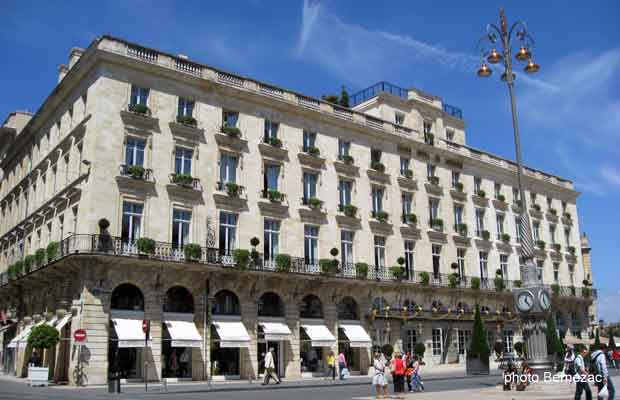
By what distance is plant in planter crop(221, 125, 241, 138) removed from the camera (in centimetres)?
3606

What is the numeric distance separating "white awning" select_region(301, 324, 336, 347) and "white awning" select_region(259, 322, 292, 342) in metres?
1.50

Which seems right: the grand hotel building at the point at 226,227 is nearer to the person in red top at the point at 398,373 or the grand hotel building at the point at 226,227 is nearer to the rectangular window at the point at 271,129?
the rectangular window at the point at 271,129

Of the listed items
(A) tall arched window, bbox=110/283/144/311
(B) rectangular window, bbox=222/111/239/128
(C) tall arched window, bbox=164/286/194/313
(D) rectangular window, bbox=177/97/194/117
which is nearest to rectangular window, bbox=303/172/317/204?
(B) rectangular window, bbox=222/111/239/128

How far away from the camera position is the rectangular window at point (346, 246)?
1592 inches

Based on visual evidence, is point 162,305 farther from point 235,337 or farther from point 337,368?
point 337,368

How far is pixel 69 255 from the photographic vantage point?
29.5 meters

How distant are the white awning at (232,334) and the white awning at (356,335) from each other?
7221 millimetres

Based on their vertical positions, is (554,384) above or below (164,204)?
below

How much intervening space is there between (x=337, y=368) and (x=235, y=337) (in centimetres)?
781

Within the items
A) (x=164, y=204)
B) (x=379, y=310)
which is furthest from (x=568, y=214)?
(x=164, y=204)

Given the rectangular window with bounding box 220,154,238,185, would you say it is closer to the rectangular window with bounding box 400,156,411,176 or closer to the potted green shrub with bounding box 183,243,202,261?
the potted green shrub with bounding box 183,243,202,261

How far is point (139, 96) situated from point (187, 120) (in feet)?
9.08

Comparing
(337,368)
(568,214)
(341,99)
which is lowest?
(337,368)

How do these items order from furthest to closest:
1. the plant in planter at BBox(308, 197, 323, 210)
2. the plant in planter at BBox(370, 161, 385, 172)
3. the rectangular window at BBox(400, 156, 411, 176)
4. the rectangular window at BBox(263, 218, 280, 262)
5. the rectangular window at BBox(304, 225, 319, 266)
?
the rectangular window at BBox(400, 156, 411, 176) < the plant in planter at BBox(370, 161, 385, 172) < the plant in planter at BBox(308, 197, 323, 210) < the rectangular window at BBox(304, 225, 319, 266) < the rectangular window at BBox(263, 218, 280, 262)
